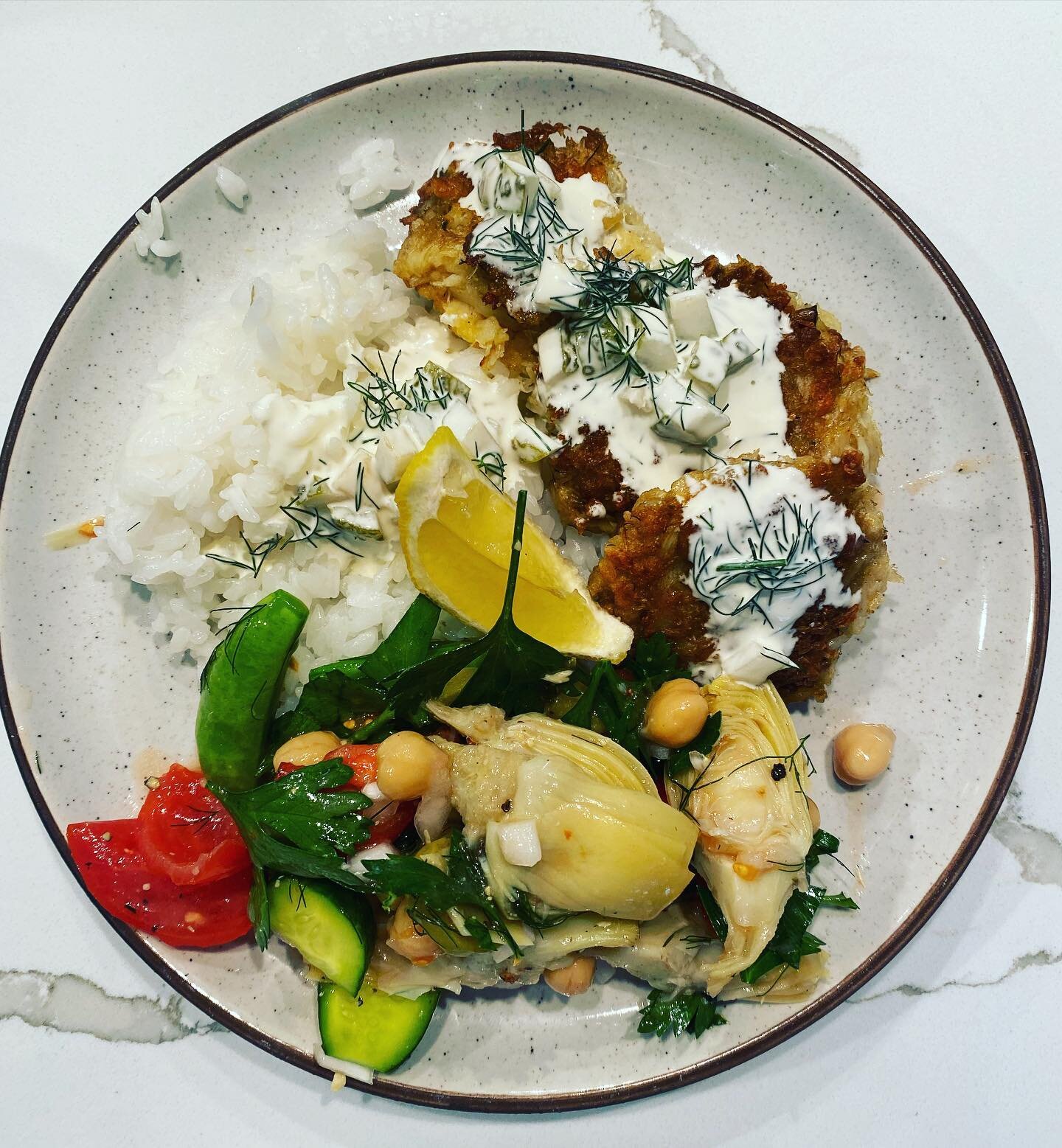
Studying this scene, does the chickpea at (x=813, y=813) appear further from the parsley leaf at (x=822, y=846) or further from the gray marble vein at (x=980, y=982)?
the gray marble vein at (x=980, y=982)

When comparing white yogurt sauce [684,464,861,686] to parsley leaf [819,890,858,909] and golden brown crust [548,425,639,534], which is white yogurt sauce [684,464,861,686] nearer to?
golden brown crust [548,425,639,534]

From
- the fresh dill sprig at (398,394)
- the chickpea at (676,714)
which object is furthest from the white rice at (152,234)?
the chickpea at (676,714)

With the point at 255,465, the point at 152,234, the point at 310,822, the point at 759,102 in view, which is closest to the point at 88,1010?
the point at 310,822

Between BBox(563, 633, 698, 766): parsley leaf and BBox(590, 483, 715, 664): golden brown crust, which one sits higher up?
BBox(590, 483, 715, 664): golden brown crust

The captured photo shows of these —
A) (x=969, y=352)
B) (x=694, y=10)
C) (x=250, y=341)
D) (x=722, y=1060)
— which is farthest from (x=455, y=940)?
(x=694, y=10)

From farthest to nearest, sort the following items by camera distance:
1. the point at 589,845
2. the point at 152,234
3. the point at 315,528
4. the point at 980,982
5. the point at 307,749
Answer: the point at 980,982
the point at 152,234
the point at 315,528
the point at 307,749
the point at 589,845

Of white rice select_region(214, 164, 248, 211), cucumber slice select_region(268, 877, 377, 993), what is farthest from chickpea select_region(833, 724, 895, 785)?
white rice select_region(214, 164, 248, 211)

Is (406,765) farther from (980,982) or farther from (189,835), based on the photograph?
(980,982)
